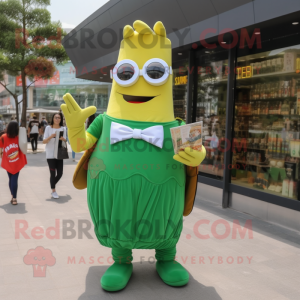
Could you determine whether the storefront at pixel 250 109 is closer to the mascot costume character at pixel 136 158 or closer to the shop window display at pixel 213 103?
the shop window display at pixel 213 103

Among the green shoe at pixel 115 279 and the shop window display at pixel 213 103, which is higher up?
the shop window display at pixel 213 103

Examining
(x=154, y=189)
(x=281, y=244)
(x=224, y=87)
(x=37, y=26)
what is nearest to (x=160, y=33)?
(x=154, y=189)

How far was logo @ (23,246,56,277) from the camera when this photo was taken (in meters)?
3.92

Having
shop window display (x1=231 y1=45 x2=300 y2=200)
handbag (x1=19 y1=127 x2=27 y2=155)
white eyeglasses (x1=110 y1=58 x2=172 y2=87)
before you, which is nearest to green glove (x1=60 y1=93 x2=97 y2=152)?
white eyeglasses (x1=110 y1=58 x2=172 y2=87)

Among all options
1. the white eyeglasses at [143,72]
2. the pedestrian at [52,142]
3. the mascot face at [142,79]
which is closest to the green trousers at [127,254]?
the mascot face at [142,79]

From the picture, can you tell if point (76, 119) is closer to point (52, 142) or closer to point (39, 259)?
point (39, 259)

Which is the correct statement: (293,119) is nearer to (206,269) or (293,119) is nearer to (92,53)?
(206,269)

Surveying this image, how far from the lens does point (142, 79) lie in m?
3.45

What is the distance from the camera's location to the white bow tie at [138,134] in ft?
10.8

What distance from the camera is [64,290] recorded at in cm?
350

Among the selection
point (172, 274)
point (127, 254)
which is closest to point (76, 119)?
point (127, 254)

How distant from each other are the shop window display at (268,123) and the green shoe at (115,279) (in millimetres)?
3556

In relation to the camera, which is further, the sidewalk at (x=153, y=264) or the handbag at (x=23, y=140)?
the handbag at (x=23, y=140)

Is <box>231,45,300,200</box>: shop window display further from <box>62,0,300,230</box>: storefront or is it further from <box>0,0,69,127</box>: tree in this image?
<box>0,0,69,127</box>: tree
